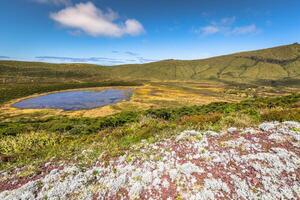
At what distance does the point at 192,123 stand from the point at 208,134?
286cm

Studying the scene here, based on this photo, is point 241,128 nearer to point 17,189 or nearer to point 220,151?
point 220,151

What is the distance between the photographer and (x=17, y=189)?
306 inches

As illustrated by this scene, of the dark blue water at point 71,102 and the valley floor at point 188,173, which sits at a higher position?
the valley floor at point 188,173

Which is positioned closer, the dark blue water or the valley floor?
the valley floor

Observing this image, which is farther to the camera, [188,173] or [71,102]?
[71,102]

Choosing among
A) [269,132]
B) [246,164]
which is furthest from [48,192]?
[269,132]

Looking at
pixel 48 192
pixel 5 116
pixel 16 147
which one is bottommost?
pixel 5 116

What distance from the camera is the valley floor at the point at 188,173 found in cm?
661

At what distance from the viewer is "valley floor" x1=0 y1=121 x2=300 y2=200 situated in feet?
21.7

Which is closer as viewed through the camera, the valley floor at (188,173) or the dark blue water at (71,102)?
the valley floor at (188,173)

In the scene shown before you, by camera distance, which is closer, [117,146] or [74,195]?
[74,195]

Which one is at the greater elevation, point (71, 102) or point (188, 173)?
point (188, 173)

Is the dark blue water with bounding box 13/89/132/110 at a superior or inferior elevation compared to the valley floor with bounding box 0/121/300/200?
inferior

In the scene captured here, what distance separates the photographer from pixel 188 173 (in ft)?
23.7
